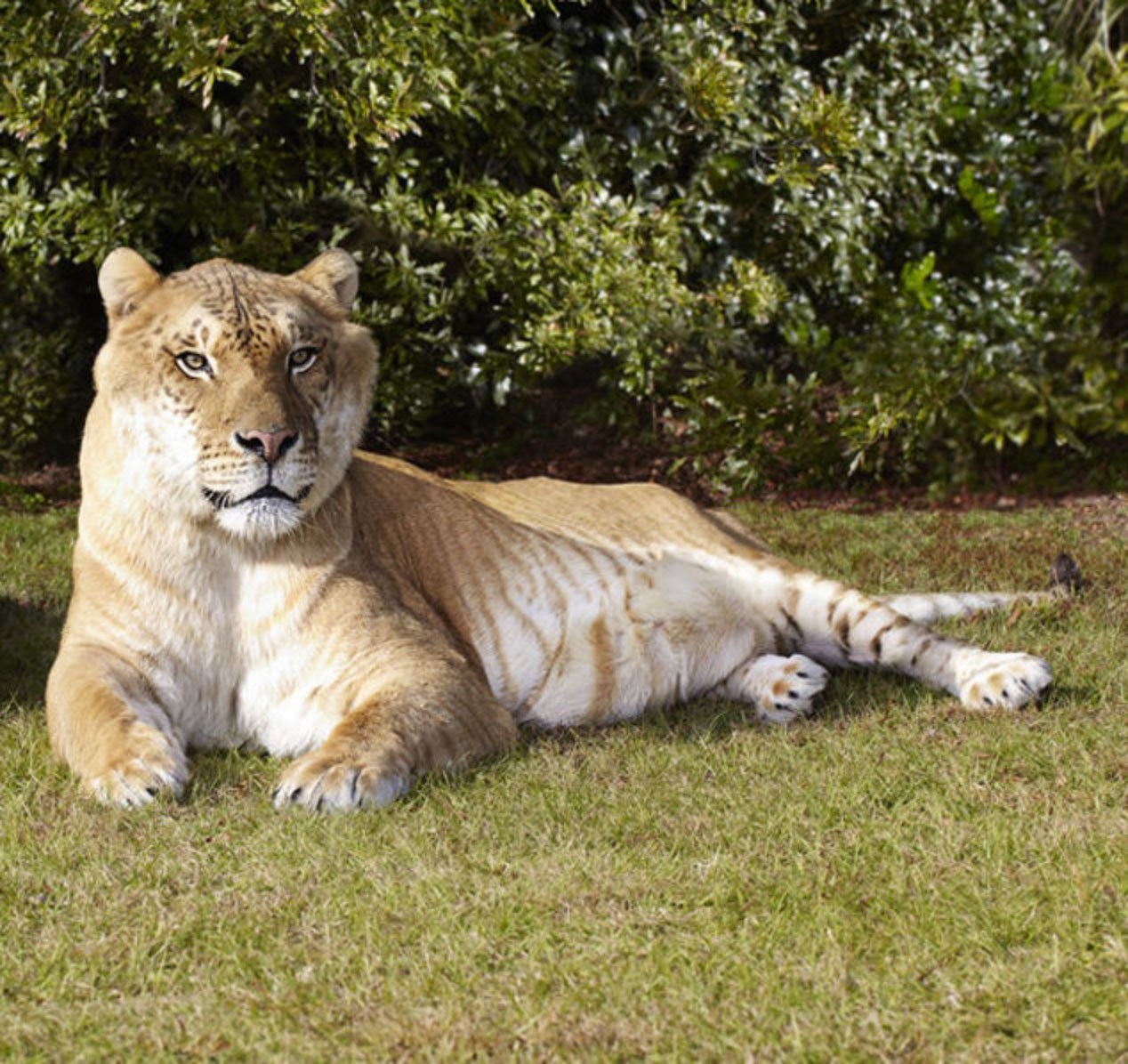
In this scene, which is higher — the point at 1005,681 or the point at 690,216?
the point at 690,216

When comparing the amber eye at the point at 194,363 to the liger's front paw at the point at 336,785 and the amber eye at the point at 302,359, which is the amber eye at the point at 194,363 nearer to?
the amber eye at the point at 302,359

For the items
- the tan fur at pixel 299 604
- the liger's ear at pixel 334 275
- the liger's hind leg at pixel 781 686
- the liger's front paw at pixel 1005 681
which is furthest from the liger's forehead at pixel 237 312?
the liger's front paw at pixel 1005 681

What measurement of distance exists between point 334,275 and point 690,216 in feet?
16.2

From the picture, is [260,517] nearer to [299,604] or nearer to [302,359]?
[299,604]

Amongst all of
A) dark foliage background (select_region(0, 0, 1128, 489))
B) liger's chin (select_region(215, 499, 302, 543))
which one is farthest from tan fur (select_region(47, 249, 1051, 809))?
dark foliage background (select_region(0, 0, 1128, 489))

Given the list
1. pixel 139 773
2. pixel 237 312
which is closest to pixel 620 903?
pixel 139 773

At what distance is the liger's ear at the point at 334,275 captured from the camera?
16.7ft

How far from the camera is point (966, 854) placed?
3.78 m

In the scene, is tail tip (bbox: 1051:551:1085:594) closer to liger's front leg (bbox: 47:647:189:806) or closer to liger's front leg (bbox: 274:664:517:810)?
liger's front leg (bbox: 274:664:517:810)

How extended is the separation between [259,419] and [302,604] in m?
0.59

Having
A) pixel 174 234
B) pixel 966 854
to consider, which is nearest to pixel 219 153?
pixel 174 234

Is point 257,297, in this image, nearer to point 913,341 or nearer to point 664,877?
point 664,877

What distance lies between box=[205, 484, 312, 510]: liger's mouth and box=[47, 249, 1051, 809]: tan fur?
0.01 m

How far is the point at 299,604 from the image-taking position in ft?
15.6
